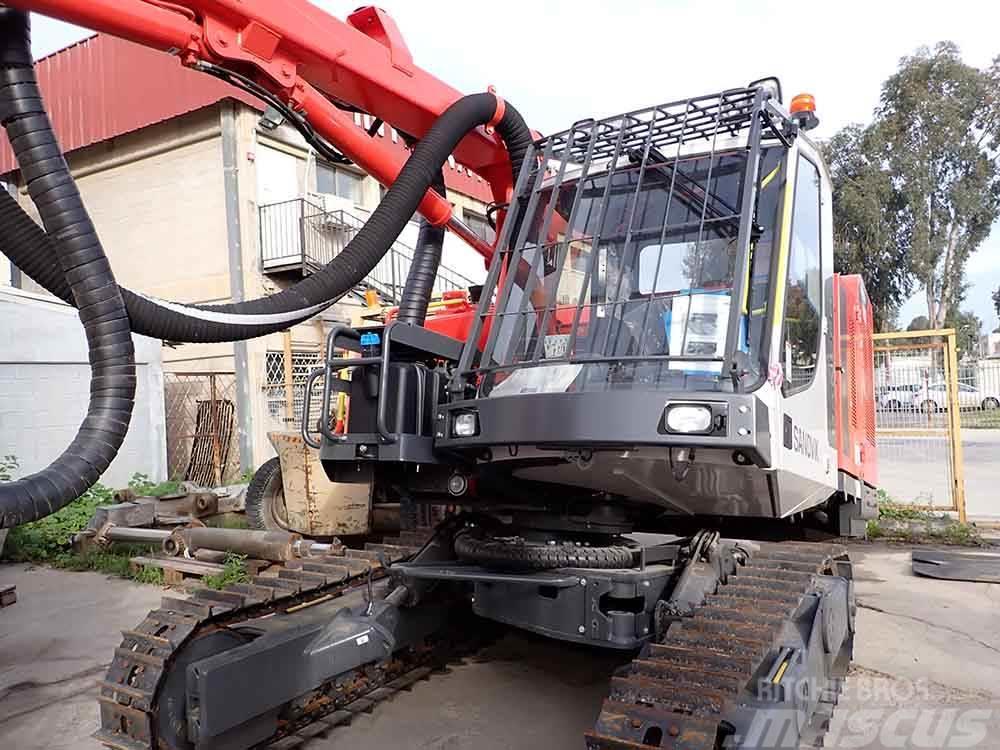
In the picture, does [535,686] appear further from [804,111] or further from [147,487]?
[147,487]

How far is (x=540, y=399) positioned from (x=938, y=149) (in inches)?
1133

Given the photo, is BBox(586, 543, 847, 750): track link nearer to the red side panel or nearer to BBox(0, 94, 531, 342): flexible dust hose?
the red side panel

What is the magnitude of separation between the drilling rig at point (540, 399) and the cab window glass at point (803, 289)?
0.10 feet

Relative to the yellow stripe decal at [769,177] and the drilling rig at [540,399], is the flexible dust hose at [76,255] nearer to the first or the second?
the drilling rig at [540,399]

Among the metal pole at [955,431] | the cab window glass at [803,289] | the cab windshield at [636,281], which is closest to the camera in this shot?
the cab windshield at [636,281]

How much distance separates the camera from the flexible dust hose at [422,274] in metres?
4.50

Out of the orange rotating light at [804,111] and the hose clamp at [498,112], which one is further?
the hose clamp at [498,112]

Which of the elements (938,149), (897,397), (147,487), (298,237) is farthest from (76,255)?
(938,149)

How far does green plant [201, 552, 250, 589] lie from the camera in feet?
21.6

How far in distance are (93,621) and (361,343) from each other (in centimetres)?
413

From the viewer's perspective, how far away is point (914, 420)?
10.3m

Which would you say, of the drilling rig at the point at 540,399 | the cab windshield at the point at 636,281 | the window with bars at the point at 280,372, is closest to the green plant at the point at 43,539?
the window with bars at the point at 280,372

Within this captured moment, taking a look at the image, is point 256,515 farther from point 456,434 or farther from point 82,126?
point 82,126

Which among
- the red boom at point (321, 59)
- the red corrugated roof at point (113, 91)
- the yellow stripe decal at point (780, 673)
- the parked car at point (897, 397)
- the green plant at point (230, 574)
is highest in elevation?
the red corrugated roof at point (113, 91)
